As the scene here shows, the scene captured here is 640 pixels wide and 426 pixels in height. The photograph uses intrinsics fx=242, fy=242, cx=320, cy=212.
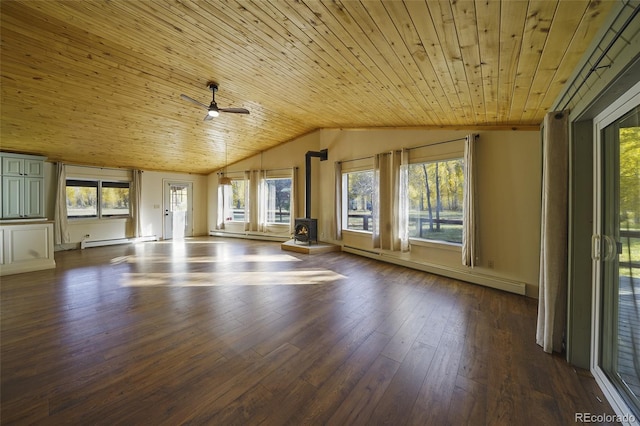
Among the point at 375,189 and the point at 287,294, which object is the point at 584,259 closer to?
the point at 287,294

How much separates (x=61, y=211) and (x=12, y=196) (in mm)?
1565

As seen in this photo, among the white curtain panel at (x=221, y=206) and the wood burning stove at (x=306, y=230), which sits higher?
the white curtain panel at (x=221, y=206)

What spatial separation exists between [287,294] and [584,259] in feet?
10.2

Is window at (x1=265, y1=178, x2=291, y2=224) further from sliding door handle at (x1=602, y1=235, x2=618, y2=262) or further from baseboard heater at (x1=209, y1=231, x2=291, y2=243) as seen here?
sliding door handle at (x1=602, y1=235, x2=618, y2=262)

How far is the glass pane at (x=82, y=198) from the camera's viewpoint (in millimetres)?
6793

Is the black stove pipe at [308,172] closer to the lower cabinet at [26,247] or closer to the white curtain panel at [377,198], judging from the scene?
the white curtain panel at [377,198]

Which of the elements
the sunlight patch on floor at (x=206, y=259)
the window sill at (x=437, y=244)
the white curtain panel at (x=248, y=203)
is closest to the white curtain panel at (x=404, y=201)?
the window sill at (x=437, y=244)

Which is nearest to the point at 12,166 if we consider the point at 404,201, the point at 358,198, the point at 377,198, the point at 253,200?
the point at 253,200

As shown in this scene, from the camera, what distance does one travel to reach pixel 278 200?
819 centimetres

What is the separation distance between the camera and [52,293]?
11.2ft

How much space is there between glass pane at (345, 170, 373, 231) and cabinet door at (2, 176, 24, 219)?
7.17 metres

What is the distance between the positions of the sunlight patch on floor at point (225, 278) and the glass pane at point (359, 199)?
81.9 inches

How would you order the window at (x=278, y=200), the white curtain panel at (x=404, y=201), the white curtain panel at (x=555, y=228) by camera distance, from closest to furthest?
the white curtain panel at (x=555, y=228) < the white curtain panel at (x=404, y=201) < the window at (x=278, y=200)

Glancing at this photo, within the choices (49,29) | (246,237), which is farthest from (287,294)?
(246,237)
